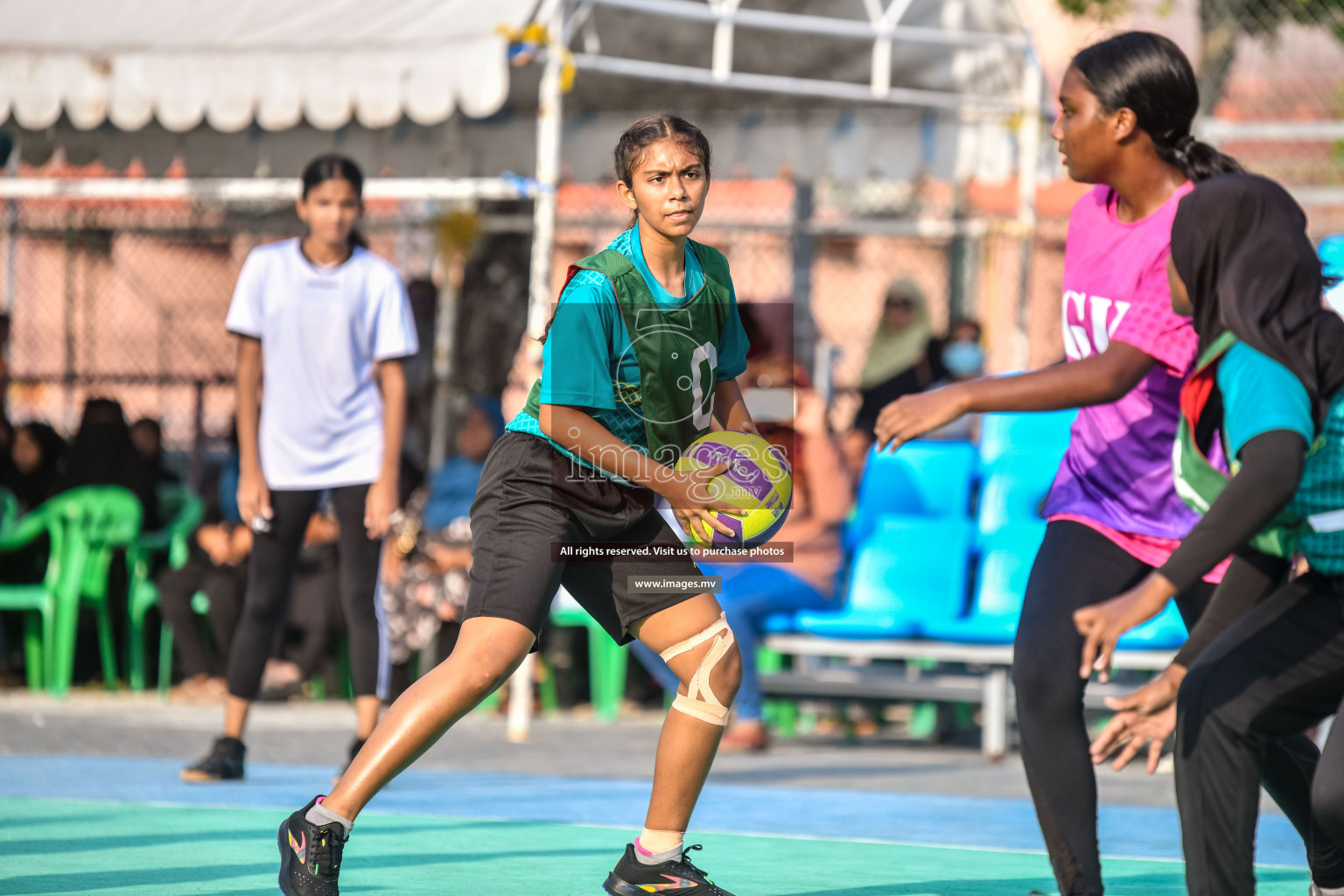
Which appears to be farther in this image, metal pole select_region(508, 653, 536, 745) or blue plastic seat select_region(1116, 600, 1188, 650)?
metal pole select_region(508, 653, 536, 745)

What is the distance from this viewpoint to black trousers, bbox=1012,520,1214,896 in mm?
3953

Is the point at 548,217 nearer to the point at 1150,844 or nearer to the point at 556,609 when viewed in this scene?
the point at 556,609

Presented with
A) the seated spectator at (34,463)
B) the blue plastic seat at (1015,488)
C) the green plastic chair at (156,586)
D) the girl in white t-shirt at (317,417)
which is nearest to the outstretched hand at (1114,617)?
the girl in white t-shirt at (317,417)

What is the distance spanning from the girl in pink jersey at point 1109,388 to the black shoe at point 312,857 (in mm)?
1564

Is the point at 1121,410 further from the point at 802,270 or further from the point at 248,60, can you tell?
the point at 802,270

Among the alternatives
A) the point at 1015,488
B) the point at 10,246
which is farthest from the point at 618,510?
the point at 10,246

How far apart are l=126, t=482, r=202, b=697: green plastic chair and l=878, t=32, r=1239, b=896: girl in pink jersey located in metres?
6.78

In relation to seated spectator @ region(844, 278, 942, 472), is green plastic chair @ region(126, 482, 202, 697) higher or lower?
lower

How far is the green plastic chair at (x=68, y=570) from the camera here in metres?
9.98

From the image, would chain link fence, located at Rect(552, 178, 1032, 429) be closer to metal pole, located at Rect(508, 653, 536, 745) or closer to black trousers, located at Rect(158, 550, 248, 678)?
metal pole, located at Rect(508, 653, 536, 745)

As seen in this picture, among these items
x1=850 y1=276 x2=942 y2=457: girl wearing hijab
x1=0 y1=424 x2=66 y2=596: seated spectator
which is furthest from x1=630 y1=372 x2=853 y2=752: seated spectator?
x1=0 y1=424 x2=66 y2=596: seated spectator

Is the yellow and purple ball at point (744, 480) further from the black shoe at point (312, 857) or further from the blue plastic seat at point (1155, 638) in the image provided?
the blue plastic seat at point (1155, 638)

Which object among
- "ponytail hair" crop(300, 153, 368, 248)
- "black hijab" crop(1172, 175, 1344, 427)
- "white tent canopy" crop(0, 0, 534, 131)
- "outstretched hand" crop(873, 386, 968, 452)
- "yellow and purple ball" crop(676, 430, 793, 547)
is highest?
"white tent canopy" crop(0, 0, 534, 131)

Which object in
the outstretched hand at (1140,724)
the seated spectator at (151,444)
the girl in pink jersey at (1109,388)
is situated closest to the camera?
the outstretched hand at (1140,724)
